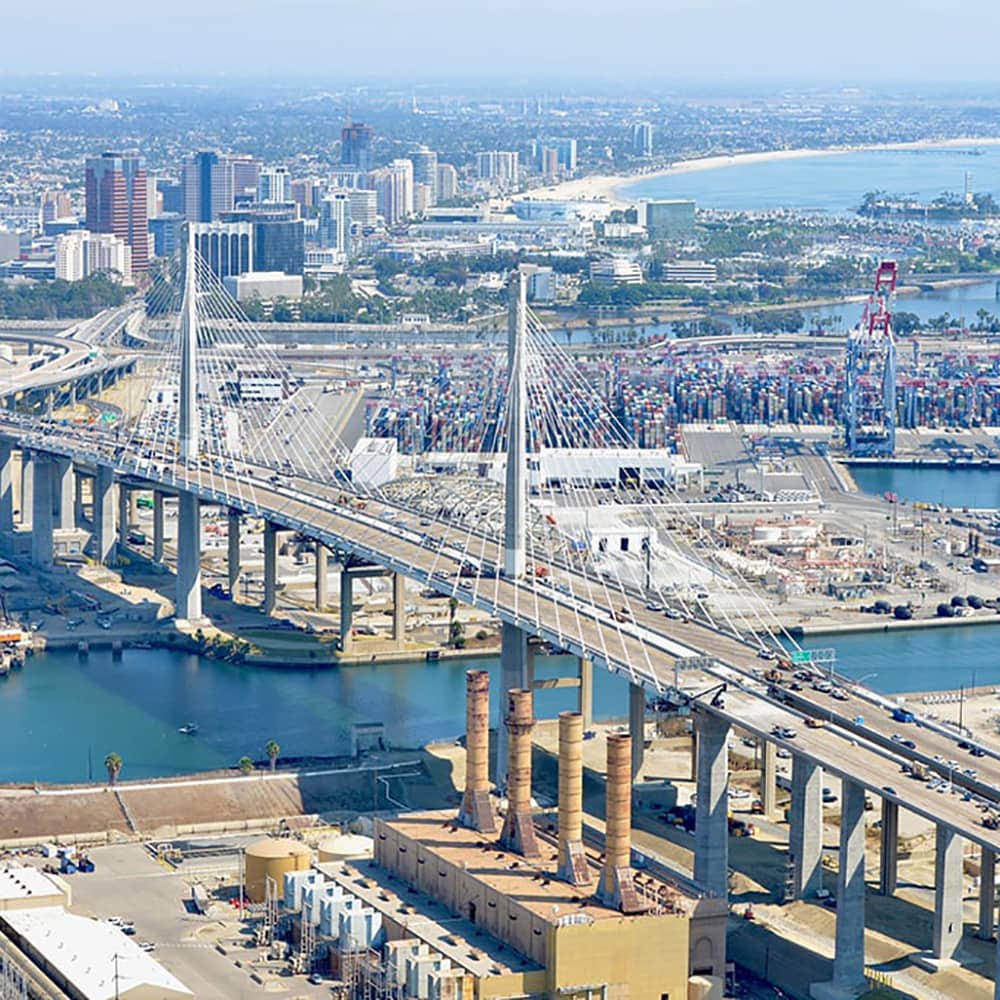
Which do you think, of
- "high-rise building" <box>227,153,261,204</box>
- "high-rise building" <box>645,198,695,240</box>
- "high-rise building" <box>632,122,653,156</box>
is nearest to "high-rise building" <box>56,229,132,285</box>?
"high-rise building" <box>227,153,261,204</box>

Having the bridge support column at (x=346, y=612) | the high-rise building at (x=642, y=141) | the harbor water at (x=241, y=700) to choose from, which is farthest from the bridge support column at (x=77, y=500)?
the high-rise building at (x=642, y=141)

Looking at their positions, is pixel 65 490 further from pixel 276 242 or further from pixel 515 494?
pixel 276 242

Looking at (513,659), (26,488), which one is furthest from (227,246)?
(513,659)

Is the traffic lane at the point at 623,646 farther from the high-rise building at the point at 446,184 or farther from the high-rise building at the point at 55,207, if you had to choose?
the high-rise building at the point at 446,184

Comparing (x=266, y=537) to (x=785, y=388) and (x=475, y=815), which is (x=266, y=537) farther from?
(x=785, y=388)

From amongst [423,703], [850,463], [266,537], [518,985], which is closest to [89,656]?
[266,537]
